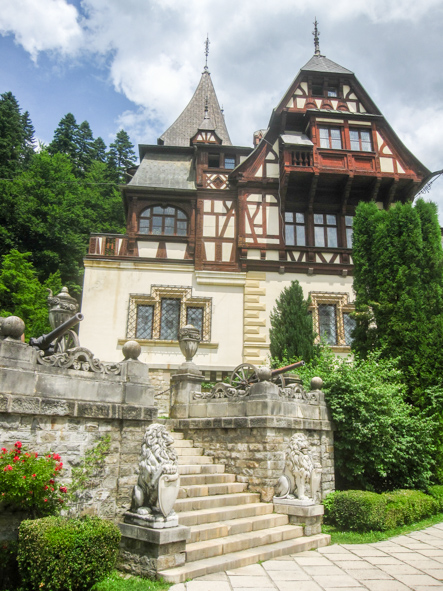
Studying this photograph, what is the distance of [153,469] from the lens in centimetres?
619

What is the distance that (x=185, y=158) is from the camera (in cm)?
2133

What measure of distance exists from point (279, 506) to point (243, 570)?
240 centimetres

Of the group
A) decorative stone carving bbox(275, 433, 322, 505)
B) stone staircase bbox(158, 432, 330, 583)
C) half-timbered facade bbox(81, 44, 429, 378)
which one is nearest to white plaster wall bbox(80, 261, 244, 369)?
half-timbered facade bbox(81, 44, 429, 378)

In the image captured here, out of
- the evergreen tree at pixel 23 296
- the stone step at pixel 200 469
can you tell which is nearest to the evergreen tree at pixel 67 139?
the evergreen tree at pixel 23 296

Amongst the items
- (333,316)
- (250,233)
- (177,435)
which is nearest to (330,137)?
(250,233)

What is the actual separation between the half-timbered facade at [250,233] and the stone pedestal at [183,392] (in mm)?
5688

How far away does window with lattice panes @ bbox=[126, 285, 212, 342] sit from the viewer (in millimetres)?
17422

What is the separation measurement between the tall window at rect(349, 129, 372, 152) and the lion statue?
654 inches

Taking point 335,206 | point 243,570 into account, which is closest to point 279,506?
point 243,570

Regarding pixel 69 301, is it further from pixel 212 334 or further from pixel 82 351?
pixel 212 334

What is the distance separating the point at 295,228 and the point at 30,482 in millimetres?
15603

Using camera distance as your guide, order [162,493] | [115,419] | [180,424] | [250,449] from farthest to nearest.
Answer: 1. [180,424]
2. [250,449]
3. [115,419]
4. [162,493]

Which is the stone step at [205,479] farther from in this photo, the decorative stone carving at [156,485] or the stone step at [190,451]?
the decorative stone carving at [156,485]

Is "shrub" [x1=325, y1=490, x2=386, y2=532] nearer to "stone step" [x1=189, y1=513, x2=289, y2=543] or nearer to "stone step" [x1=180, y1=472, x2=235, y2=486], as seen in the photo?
"stone step" [x1=189, y1=513, x2=289, y2=543]
